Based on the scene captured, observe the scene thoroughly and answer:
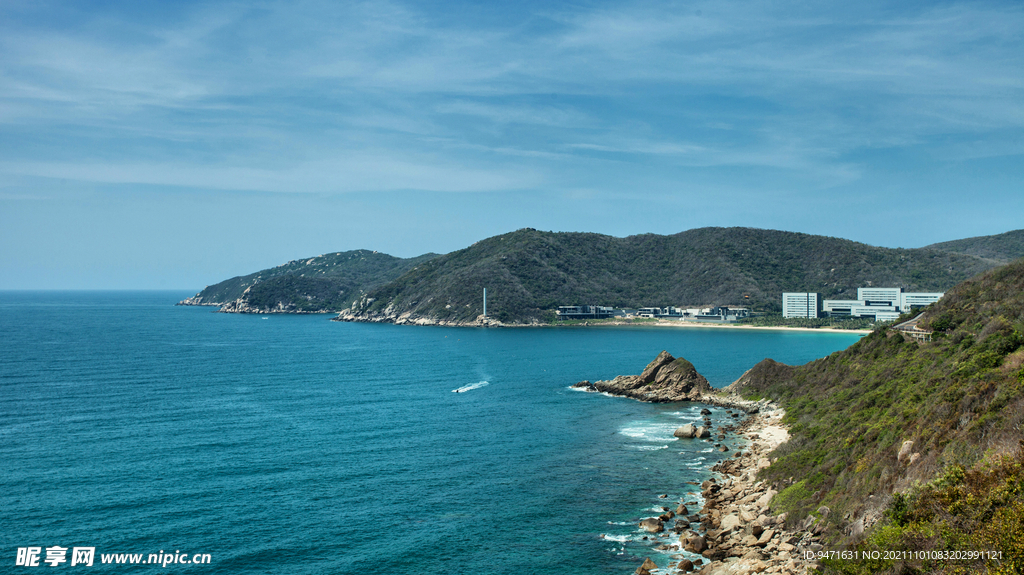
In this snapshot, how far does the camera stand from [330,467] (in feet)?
147

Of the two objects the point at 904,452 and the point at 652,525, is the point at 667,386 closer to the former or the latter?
the point at 652,525

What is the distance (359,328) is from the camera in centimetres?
18600

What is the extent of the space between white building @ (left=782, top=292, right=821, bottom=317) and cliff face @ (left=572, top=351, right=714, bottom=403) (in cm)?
12245

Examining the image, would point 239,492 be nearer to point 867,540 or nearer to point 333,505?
point 333,505

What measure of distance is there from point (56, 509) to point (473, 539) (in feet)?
82.5

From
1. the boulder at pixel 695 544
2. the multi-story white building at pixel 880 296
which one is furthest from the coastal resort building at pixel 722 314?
the boulder at pixel 695 544

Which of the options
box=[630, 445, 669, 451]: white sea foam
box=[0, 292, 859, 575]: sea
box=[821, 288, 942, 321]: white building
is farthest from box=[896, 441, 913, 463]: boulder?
box=[821, 288, 942, 321]: white building

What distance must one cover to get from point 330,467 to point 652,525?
2431 cm

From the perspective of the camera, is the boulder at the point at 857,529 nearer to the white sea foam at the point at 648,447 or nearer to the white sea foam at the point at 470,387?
the white sea foam at the point at 648,447

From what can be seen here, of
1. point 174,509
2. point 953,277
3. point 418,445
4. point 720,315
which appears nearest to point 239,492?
point 174,509

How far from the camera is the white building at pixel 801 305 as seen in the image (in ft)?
601

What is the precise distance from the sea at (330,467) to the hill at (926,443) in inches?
330

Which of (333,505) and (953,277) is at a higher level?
(953,277)

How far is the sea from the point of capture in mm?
31109
